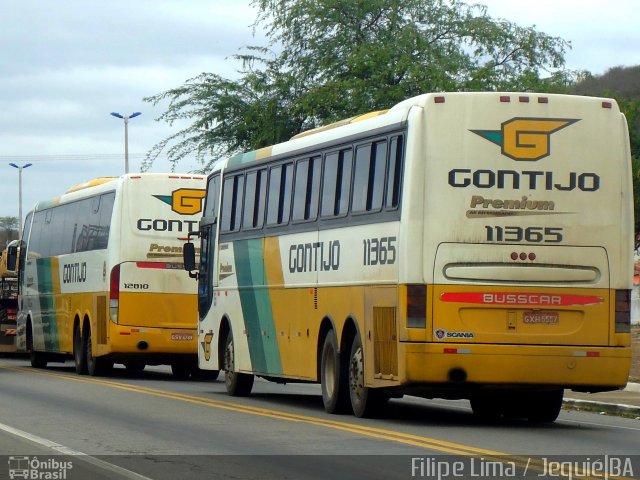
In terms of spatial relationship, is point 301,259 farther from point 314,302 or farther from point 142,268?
point 142,268

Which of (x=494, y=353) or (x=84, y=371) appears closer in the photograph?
(x=494, y=353)

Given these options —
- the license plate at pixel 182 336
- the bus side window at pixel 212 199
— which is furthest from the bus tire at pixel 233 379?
the license plate at pixel 182 336

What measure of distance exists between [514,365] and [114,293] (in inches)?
522

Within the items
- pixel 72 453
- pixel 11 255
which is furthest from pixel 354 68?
pixel 72 453

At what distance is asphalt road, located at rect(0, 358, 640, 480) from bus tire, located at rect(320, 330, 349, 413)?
32cm

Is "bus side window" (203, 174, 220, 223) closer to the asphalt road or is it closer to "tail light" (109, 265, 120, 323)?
the asphalt road

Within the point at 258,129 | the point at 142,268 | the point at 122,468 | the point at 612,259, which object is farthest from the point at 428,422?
the point at 258,129

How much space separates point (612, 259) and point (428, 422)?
2.68 metres

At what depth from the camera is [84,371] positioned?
30172 mm

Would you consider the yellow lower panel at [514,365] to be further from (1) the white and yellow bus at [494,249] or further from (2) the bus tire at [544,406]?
(2) the bus tire at [544,406]

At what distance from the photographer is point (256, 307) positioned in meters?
21.7

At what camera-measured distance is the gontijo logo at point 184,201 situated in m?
28.2

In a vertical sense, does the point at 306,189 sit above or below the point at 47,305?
above

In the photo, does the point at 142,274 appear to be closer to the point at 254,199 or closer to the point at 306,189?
the point at 254,199
